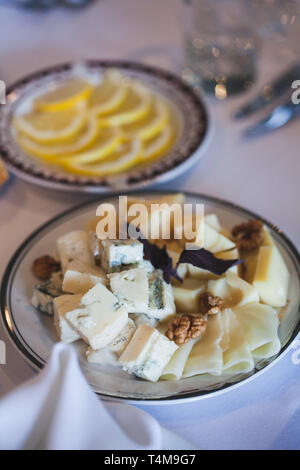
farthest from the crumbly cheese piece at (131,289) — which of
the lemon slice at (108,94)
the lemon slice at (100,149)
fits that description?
the lemon slice at (108,94)

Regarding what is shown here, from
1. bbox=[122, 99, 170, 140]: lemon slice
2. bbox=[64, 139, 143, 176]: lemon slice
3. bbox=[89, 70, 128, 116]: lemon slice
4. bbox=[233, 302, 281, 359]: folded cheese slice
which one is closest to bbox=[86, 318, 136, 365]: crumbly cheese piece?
bbox=[233, 302, 281, 359]: folded cheese slice

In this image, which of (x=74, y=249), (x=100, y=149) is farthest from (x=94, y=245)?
(x=100, y=149)

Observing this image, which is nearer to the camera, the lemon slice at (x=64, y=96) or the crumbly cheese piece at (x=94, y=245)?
the crumbly cheese piece at (x=94, y=245)

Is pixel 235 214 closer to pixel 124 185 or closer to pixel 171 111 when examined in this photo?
pixel 124 185

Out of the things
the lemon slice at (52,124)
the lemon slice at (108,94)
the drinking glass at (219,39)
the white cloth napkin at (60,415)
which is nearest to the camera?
the white cloth napkin at (60,415)

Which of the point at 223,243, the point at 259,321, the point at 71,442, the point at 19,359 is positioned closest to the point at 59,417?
A: the point at 71,442

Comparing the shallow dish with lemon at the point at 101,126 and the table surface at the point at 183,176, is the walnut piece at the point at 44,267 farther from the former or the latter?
the shallow dish with lemon at the point at 101,126

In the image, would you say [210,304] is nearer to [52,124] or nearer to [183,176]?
[183,176]
